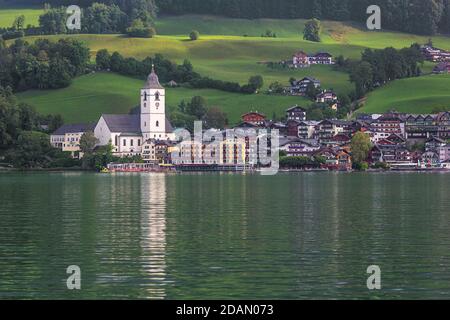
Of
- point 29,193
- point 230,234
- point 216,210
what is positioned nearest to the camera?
point 230,234

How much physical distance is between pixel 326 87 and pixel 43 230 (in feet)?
488

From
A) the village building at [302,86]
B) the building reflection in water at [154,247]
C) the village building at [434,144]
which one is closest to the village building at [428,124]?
the village building at [434,144]

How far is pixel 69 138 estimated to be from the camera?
544ft

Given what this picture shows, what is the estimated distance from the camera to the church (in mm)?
171875

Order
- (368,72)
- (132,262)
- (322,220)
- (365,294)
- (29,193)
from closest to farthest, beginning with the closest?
1. (365,294)
2. (132,262)
3. (322,220)
4. (29,193)
5. (368,72)

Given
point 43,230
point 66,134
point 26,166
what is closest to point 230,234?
point 43,230

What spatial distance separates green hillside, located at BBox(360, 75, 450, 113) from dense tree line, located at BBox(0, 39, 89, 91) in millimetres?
45242

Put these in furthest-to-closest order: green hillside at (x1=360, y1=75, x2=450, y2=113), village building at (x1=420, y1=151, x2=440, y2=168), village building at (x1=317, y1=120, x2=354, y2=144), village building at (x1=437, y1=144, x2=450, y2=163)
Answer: green hillside at (x1=360, y1=75, x2=450, y2=113)
village building at (x1=317, y1=120, x2=354, y2=144)
village building at (x1=437, y1=144, x2=450, y2=163)
village building at (x1=420, y1=151, x2=440, y2=168)

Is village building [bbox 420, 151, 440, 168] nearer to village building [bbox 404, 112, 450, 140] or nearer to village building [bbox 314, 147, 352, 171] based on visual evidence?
village building [bbox 404, 112, 450, 140]

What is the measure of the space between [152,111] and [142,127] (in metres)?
2.74

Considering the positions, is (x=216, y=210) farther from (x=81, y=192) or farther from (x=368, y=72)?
(x=368, y=72)

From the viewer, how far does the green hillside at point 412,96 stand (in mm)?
182375

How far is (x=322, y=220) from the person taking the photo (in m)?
52.9

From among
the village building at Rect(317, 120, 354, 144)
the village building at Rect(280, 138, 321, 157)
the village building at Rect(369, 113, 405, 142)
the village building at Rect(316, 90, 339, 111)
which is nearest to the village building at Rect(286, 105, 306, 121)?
the village building at Rect(317, 120, 354, 144)
